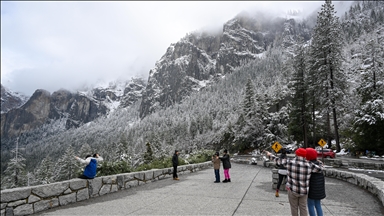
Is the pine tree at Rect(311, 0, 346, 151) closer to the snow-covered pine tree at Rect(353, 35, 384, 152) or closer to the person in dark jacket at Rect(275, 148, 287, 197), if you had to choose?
the snow-covered pine tree at Rect(353, 35, 384, 152)

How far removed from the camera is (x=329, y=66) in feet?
91.0

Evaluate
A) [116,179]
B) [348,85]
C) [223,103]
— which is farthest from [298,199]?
[223,103]

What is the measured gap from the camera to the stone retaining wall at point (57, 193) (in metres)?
5.50

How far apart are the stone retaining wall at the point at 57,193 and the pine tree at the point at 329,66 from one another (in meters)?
25.1

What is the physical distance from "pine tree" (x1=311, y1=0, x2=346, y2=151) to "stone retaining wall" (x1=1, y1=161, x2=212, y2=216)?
2510 cm

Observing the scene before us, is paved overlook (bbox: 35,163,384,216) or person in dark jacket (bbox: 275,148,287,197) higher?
person in dark jacket (bbox: 275,148,287,197)

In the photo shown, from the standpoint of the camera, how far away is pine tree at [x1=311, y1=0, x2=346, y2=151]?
2727cm

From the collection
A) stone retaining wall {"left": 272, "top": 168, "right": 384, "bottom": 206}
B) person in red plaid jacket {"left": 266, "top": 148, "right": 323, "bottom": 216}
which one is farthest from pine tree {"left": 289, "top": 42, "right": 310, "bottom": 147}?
person in red plaid jacket {"left": 266, "top": 148, "right": 323, "bottom": 216}

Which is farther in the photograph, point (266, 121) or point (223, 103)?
point (223, 103)

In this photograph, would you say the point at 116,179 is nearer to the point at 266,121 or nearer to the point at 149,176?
the point at 149,176

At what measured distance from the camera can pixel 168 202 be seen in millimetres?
7020

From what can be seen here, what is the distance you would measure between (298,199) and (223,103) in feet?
516

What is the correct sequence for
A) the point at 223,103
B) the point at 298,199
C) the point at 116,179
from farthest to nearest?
1. the point at 223,103
2. the point at 116,179
3. the point at 298,199

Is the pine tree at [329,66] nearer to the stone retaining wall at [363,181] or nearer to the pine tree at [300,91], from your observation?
the pine tree at [300,91]
